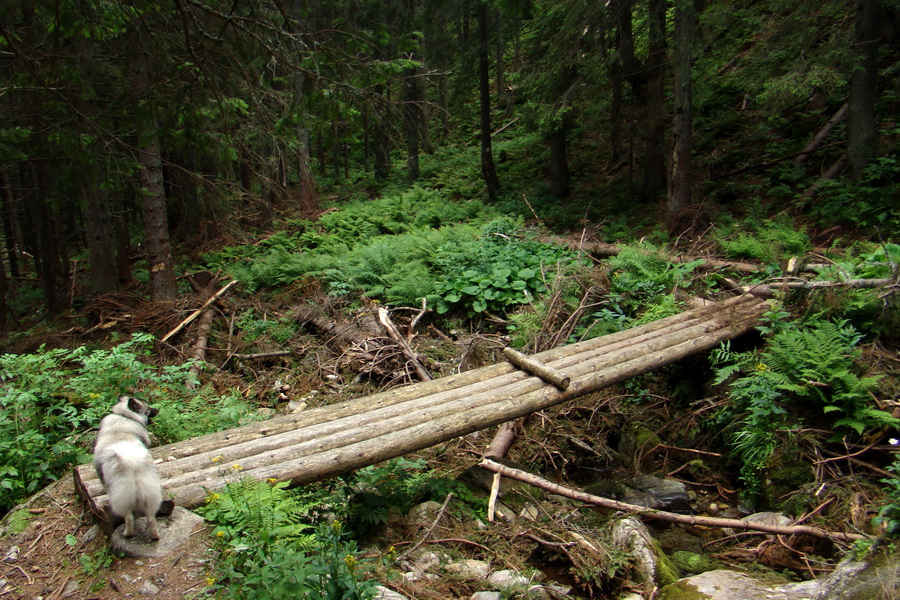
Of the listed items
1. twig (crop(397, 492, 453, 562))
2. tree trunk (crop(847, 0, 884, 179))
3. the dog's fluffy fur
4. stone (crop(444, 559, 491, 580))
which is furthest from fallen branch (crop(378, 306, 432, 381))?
tree trunk (crop(847, 0, 884, 179))

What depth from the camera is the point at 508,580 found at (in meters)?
3.78

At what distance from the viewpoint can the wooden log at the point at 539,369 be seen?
514 centimetres

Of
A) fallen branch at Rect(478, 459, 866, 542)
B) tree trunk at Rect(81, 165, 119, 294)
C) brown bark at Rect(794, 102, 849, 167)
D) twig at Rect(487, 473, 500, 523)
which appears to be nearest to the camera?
fallen branch at Rect(478, 459, 866, 542)

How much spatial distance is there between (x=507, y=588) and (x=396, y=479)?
1571 mm

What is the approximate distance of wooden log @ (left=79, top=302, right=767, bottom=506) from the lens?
3.84m

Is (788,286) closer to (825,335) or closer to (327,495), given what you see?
(825,335)

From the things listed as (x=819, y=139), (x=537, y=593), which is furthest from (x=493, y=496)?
(x=819, y=139)

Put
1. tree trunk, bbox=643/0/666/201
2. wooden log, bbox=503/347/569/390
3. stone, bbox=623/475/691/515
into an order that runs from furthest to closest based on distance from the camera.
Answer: tree trunk, bbox=643/0/666/201, wooden log, bbox=503/347/569/390, stone, bbox=623/475/691/515

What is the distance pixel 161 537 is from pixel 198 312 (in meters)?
7.10

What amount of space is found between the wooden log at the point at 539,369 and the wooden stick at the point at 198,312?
21.0 ft

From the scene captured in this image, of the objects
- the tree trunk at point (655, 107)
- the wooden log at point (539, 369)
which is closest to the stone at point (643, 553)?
the wooden log at point (539, 369)

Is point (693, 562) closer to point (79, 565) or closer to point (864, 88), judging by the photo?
point (79, 565)

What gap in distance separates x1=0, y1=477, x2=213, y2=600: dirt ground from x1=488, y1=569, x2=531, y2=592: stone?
1928 millimetres

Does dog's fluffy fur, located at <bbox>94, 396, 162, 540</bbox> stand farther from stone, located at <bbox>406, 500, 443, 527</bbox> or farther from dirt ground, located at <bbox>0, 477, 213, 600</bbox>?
stone, located at <bbox>406, 500, 443, 527</bbox>
